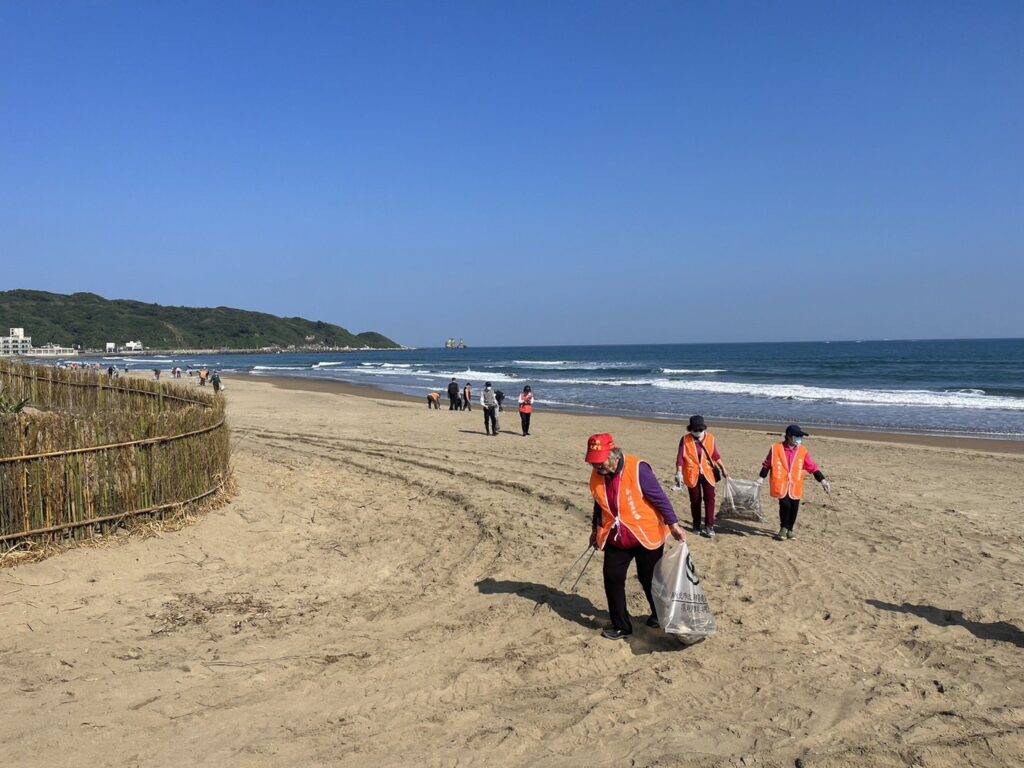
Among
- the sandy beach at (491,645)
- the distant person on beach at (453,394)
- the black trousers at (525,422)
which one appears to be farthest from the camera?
the distant person on beach at (453,394)

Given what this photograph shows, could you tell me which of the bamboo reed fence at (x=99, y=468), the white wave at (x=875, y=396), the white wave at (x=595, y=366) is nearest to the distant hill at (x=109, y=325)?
the white wave at (x=595, y=366)

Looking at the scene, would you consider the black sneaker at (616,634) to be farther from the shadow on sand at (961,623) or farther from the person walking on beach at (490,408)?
the person walking on beach at (490,408)

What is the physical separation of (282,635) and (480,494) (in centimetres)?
471

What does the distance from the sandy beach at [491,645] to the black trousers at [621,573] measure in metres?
0.20

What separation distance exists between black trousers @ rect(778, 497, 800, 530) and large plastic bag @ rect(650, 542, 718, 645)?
327cm

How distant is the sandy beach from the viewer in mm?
3811

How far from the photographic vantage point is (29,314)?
160 metres

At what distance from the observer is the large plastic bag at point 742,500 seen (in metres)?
8.20

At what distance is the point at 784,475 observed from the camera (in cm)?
751

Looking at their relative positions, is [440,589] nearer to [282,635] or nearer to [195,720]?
[282,635]

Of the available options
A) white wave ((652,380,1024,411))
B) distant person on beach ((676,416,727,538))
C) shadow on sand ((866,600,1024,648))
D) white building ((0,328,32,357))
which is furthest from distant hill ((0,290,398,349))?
shadow on sand ((866,600,1024,648))

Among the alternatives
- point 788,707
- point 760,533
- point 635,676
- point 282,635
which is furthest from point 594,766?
point 760,533

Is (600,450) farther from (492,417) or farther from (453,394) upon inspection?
(453,394)

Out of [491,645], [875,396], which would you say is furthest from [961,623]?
[875,396]
